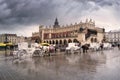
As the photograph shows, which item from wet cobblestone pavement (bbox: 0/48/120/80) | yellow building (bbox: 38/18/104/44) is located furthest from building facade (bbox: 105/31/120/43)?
wet cobblestone pavement (bbox: 0/48/120/80)

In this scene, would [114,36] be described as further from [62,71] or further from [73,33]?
[62,71]

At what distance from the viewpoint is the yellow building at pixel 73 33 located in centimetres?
5340

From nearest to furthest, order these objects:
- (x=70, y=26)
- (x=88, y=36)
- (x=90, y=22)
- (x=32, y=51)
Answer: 1. (x=32, y=51)
2. (x=88, y=36)
3. (x=90, y=22)
4. (x=70, y=26)

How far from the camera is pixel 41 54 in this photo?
1864cm

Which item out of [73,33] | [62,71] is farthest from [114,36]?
[62,71]

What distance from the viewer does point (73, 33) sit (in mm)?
69625

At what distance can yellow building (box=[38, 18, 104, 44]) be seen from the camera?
53403 mm

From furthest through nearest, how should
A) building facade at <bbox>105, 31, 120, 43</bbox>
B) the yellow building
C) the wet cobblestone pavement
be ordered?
building facade at <bbox>105, 31, 120, 43</bbox>, the yellow building, the wet cobblestone pavement

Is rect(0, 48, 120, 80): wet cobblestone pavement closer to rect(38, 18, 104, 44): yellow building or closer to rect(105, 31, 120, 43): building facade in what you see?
rect(38, 18, 104, 44): yellow building

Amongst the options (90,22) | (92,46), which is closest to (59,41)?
(90,22)

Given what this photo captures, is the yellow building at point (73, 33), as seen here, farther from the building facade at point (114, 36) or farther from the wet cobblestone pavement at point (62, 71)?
the wet cobblestone pavement at point (62, 71)

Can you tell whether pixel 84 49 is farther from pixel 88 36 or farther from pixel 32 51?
pixel 88 36

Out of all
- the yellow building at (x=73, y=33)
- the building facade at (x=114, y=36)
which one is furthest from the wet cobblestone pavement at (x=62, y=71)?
the building facade at (x=114, y=36)

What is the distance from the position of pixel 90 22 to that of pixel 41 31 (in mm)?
29053
